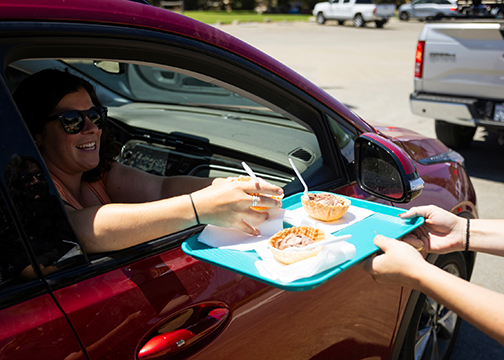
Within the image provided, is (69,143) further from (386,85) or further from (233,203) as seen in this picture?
(386,85)

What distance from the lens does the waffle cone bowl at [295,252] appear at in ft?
3.70

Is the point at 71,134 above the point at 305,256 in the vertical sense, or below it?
above

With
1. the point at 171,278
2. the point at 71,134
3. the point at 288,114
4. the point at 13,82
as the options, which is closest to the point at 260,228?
the point at 171,278

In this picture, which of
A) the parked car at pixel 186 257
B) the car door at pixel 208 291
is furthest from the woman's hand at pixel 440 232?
the car door at pixel 208 291

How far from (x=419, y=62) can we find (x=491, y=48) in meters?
0.89

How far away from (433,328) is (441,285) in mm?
1402

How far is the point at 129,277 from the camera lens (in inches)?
46.3

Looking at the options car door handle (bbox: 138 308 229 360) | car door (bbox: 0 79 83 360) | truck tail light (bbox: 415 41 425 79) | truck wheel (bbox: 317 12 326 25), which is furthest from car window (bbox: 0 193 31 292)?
truck wheel (bbox: 317 12 326 25)

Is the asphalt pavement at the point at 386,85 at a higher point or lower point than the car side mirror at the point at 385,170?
lower

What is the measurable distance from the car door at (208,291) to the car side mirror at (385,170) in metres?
0.10

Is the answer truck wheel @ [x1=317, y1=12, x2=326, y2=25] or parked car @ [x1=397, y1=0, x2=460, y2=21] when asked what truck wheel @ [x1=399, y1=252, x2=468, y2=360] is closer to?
parked car @ [x1=397, y1=0, x2=460, y2=21]

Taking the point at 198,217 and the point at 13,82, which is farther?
the point at 13,82

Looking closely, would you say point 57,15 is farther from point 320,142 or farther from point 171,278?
point 320,142

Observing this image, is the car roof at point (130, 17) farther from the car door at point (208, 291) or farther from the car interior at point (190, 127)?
the car interior at point (190, 127)
